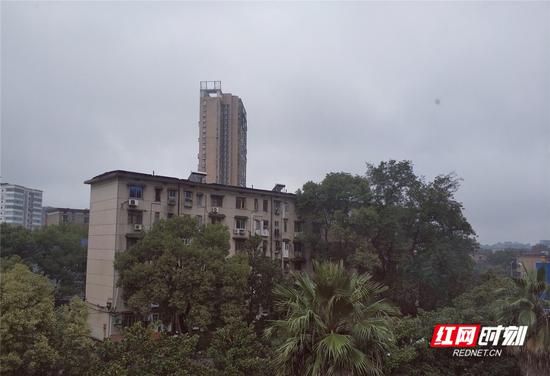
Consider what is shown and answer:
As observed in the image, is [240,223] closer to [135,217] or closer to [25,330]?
[135,217]

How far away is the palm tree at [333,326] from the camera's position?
7.80 meters

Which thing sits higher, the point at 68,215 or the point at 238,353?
the point at 68,215

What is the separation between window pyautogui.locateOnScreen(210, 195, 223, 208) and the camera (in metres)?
35.9

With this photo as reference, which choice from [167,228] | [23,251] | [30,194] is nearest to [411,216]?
[167,228]

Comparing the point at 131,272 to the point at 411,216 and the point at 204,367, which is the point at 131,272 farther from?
the point at 411,216

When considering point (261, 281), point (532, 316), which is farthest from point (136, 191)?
point (532, 316)

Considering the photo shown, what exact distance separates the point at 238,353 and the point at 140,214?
22762 millimetres

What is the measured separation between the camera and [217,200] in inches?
1426

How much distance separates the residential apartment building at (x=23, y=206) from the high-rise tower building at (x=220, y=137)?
149 feet

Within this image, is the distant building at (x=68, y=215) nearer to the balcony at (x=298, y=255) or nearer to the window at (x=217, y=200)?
the window at (x=217, y=200)

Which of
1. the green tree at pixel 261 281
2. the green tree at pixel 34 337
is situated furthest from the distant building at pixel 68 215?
the green tree at pixel 34 337

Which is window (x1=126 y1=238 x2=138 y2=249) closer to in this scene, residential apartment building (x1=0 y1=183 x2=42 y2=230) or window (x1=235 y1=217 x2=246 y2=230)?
window (x1=235 y1=217 x2=246 y2=230)

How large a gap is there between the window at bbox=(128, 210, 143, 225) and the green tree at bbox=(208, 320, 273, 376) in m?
21.7

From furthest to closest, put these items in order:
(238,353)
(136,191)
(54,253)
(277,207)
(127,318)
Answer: (54,253) → (277,207) → (136,191) → (127,318) → (238,353)
